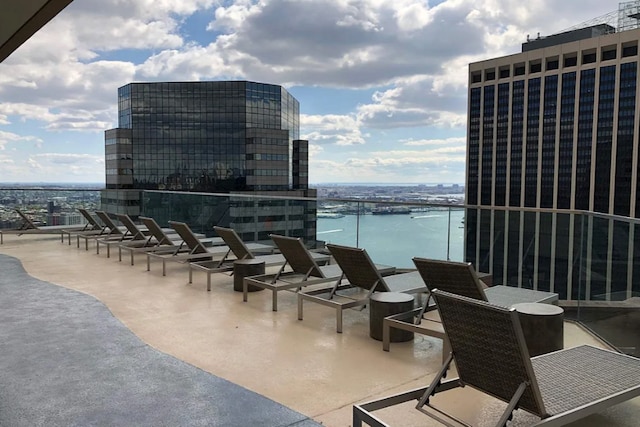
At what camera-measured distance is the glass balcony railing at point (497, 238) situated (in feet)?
13.3

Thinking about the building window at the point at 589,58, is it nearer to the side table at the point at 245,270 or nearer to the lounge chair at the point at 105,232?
the lounge chair at the point at 105,232

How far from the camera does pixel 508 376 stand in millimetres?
2170

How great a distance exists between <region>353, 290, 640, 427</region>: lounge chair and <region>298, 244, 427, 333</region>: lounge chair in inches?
75.6

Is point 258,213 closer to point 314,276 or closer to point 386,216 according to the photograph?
point 386,216

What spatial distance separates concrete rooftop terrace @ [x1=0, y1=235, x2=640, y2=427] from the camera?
2.73 metres

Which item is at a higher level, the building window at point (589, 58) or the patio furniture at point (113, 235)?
the building window at point (589, 58)

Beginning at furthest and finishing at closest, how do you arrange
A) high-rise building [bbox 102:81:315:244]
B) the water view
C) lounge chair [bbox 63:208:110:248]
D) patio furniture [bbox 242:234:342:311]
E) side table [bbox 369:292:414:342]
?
high-rise building [bbox 102:81:315:244], lounge chair [bbox 63:208:110:248], the water view, patio furniture [bbox 242:234:342:311], side table [bbox 369:292:414:342]

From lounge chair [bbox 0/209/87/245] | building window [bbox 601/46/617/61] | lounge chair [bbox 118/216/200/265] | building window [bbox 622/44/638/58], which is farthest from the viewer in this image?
building window [bbox 601/46/617/61]

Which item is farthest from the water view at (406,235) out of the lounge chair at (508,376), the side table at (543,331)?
the lounge chair at (508,376)

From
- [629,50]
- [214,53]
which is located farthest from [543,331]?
[629,50]

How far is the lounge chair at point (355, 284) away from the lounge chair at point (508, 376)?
1920mm

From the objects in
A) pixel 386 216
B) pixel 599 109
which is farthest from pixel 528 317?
pixel 599 109

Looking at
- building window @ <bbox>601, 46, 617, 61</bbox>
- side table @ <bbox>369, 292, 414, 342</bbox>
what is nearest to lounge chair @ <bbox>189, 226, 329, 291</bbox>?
side table @ <bbox>369, 292, 414, 342</bbox>

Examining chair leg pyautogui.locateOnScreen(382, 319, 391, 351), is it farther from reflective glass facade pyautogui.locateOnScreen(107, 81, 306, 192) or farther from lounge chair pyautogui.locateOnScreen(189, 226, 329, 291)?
reflective glass facade pyautogui.locateOnScreen(107, 81, 306, 192)
